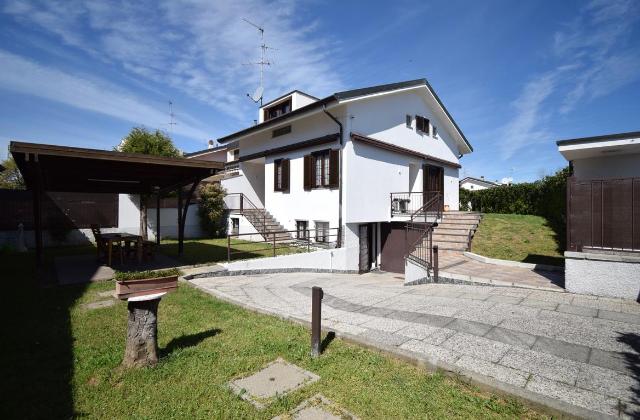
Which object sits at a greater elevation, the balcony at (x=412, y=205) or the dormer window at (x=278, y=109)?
the dormer window at (x=278, y=109)

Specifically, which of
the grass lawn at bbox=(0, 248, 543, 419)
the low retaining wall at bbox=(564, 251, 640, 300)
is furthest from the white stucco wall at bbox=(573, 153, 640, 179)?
the grass lawn at bbox=(0, 248, 543, 419)

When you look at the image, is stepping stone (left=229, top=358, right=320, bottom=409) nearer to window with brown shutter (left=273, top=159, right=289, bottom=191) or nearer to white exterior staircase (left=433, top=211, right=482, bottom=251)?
white exterior staircase (left=433, top=211, right=482, bottom=251)

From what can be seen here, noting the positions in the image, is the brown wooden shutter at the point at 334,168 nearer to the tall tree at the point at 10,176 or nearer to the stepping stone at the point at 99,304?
the stepping stone at the point at 99,304

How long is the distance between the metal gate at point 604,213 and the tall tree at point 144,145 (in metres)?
16.8

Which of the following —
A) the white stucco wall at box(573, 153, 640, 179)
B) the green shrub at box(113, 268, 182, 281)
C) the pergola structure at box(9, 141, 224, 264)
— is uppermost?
the white stucco wall at box(573, 153, 640, 179)

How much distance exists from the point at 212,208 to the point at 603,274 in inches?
676

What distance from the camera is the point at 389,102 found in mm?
15664

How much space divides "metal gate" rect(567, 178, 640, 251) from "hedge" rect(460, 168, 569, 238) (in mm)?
8868

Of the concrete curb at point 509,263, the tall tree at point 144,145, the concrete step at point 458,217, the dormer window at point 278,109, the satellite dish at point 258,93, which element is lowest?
the concrete curb at point 509,263

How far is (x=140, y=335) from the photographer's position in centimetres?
384

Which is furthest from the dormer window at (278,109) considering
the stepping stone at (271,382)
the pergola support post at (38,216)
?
the stepping stone at (271,382)

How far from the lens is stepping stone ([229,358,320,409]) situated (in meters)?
3.34

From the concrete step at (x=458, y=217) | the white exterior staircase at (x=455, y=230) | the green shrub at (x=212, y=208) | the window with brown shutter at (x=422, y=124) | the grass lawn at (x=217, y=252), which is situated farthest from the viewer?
the green shrub at (x=212, y=208)

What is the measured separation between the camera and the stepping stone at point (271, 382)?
334cm
